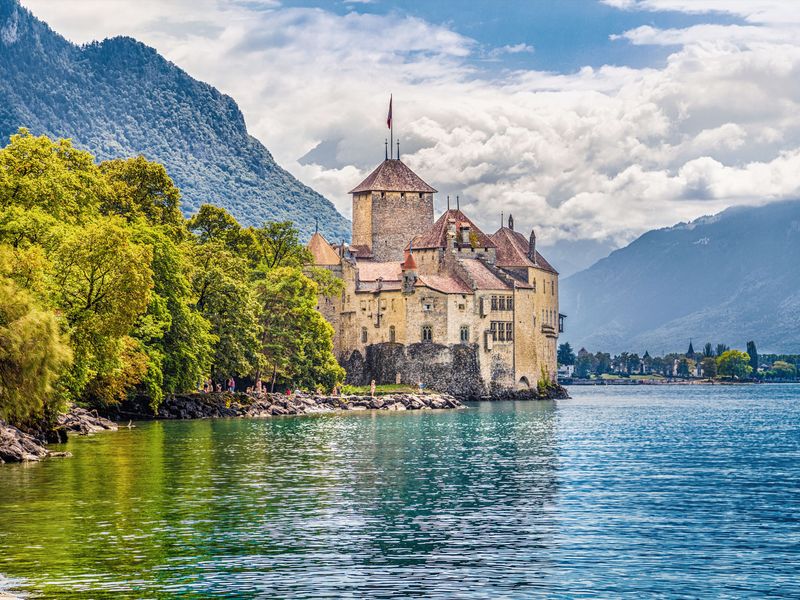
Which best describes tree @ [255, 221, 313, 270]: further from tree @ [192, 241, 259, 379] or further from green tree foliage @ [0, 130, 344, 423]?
tree @ [192, 241, 259, 379]

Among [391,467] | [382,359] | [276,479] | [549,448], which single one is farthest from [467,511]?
[382,359]

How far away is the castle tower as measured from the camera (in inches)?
5817

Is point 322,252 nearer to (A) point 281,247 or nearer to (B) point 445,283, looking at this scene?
(B) point 445,283

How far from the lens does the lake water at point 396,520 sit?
27328 mm

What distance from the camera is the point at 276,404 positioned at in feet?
314

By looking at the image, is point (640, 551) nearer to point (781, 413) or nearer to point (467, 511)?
point (467, 511)

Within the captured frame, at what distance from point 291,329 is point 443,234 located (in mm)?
36727

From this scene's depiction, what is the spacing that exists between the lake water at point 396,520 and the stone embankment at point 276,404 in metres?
21.5

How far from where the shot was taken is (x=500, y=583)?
27.2m

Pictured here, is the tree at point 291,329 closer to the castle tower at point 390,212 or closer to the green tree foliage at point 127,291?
the green tree foliage at point 127,291

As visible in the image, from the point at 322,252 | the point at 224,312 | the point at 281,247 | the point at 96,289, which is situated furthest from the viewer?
the point at 322,252

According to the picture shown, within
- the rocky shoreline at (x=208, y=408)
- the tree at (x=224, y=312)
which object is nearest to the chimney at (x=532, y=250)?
the rocky shoreline at (x=208, y=408)

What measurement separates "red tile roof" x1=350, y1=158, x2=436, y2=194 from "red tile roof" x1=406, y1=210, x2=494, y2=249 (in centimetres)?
582

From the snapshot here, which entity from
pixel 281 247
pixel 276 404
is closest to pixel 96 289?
pixel 276 404
